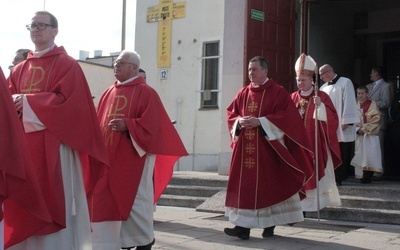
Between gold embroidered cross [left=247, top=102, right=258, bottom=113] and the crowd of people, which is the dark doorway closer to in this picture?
the crowd of people

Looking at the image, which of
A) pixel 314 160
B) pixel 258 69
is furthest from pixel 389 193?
pixel 258 69

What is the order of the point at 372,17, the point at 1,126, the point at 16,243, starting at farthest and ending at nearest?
1. the point at 372,17
2. the point at 16,243
3. the point at 1,126

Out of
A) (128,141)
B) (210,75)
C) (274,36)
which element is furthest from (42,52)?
(210,75)

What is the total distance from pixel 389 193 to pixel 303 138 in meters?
2.33

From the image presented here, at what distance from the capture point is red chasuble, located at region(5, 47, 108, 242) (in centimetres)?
504

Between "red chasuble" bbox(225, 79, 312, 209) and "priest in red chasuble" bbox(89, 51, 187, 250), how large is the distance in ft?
3.59

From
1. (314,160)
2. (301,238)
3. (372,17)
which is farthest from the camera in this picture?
(372,17)

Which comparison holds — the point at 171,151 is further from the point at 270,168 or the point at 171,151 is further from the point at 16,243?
the point at 16,243

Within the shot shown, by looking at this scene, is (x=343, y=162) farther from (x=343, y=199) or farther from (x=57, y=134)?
(x=57, y=134)

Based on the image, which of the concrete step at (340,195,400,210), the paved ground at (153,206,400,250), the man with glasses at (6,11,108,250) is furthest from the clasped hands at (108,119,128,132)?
the concrete step at (340,195,400,210)

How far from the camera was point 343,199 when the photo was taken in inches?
355

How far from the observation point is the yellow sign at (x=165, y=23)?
605 inches

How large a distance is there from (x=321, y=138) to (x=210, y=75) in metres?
6.67

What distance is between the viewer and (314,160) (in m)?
8.38
